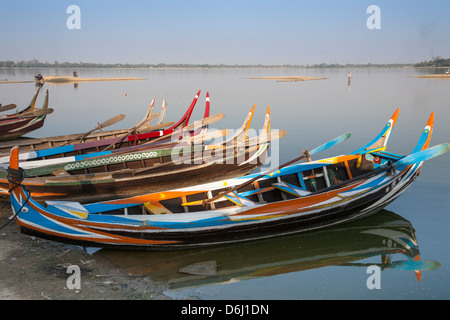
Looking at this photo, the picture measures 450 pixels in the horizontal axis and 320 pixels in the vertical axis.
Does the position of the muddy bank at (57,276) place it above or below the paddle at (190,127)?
below

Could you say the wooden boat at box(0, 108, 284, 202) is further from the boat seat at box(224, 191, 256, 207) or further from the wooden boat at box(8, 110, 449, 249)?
the boat seat at box(224, 191, 256, 207)

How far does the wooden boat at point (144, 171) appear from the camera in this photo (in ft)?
30.8

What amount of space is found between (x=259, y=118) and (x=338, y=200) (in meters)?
16.5

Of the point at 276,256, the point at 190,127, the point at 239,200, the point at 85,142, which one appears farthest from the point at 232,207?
the point at 85,142

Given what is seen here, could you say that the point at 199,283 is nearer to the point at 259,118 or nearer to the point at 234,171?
the point at 234,171

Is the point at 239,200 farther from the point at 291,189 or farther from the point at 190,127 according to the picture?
the point at 190,127

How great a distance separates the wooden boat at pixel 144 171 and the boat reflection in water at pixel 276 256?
2232 mm

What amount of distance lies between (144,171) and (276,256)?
13.9 feet

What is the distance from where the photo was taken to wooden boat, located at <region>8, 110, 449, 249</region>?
7.38m

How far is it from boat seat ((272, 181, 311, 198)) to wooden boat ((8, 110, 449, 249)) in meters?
0.02

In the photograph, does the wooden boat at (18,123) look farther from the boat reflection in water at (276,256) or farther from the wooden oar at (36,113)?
the boat reflection in water at (276,256)

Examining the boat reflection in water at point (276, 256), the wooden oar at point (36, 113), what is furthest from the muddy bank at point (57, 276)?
the wooden oar at point (36, 113)

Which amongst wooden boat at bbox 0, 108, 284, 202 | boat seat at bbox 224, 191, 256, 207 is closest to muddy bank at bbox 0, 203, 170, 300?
wooden boat at bbox 0, 108, 284, 202

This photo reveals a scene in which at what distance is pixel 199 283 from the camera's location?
7.03 m
